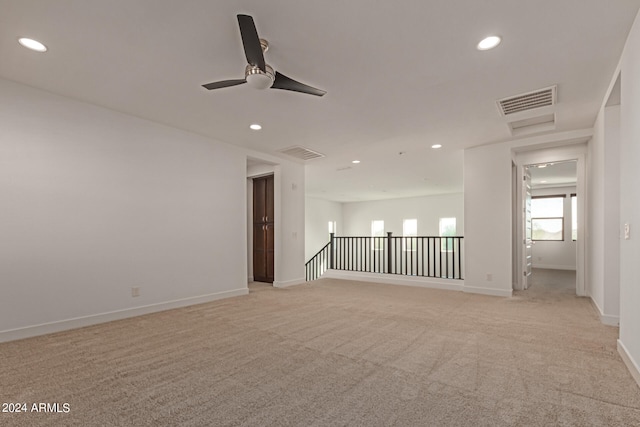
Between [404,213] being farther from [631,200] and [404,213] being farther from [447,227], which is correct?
[631,200]

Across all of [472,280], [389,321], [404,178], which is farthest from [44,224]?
[404,178]

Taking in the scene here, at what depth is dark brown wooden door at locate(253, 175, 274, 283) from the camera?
6.79 meters

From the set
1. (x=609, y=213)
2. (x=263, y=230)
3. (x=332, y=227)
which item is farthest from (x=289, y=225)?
(x=332, y=227)

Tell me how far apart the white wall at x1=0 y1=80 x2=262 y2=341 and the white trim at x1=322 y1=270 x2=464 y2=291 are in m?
3.23

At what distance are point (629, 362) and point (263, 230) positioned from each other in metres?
5.86

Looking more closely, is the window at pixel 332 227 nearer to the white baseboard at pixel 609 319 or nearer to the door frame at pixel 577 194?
the door frame at pixel 577 194

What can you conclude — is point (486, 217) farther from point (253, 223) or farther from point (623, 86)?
point (253, 223)

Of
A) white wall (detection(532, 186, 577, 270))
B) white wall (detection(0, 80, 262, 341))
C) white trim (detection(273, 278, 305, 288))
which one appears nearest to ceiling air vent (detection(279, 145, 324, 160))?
white wall (detection(0, 80, 262, 341))

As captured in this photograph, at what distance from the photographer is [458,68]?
295cm

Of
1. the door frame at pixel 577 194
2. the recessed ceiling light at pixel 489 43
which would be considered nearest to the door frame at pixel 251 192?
the recessed ceiling light at pixel 489 43

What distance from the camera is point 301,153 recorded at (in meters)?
6.11

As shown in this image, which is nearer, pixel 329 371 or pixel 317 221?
pixel 329 371

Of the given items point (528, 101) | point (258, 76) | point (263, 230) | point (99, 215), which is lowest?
point (263, 230)

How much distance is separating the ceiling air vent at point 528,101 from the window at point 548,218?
23.7ft
